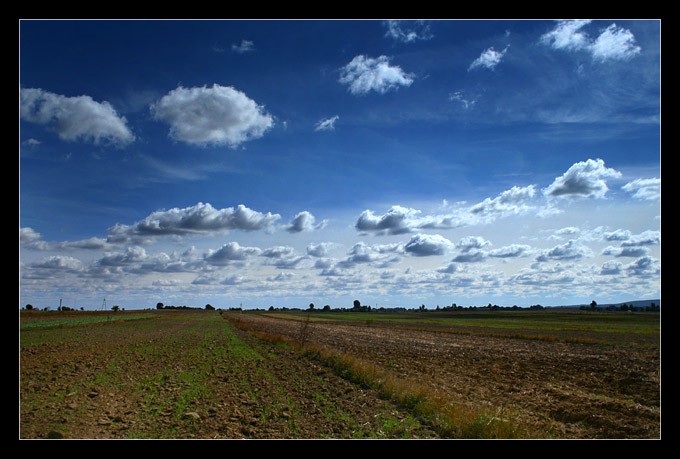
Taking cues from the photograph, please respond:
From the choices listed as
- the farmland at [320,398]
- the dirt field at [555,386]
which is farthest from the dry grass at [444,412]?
the dirt field at [555,386]

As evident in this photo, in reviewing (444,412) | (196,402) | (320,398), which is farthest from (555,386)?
(196,402)

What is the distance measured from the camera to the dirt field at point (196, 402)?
34.6 ft

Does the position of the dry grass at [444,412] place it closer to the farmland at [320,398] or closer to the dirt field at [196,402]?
the farmland at [320,398]

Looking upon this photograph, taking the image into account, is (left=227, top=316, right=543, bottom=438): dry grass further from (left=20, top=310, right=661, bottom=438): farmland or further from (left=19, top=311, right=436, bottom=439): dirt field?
(left=19, top=311, right=436, bottom=439): dirt field

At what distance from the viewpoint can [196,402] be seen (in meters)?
13.6

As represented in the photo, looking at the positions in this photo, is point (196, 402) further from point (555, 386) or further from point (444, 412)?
point (555, 386)

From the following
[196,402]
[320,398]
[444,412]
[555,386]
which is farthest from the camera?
[555,386]

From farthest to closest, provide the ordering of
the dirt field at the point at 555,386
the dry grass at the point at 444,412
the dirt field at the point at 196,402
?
1. the dirt field at the point at 555,386
2. the dirt field at the point at 196,402
3. the dry grass at the point at 444,412

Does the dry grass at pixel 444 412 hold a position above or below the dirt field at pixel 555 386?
above

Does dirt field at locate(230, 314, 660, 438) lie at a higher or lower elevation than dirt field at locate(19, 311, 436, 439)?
lower

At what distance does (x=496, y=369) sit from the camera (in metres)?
25.0

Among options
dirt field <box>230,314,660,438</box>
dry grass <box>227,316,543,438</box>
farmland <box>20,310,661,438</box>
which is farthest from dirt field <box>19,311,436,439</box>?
dirt field <box>230,314,660,438</box>

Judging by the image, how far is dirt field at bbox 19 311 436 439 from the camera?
10547 millimetres

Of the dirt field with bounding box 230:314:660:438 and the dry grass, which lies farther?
the dirt field with bounding box 230:314:660:438
